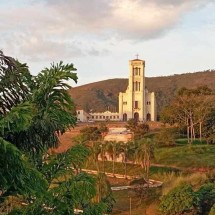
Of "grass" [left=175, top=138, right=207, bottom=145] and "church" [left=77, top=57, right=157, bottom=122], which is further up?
"church" [left=77, top=57, right=157, bottom=122]

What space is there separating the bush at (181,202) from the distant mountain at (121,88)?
313 ft

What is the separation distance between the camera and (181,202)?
24891mm

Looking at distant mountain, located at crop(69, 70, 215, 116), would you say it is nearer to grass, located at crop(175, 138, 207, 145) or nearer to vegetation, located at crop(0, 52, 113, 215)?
grass, located at crop(175, 138, 207, 145)

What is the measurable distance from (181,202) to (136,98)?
53.0 metres

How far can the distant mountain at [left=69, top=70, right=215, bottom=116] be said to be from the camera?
128375 mm

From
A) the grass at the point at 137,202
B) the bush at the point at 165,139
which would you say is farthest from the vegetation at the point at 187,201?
the bush at the point at 165,139

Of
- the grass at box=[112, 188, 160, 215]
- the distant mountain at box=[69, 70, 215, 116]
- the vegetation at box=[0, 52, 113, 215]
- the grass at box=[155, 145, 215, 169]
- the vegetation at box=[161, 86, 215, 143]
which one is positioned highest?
the distant mountain at box=[69, 70, 215, 116]

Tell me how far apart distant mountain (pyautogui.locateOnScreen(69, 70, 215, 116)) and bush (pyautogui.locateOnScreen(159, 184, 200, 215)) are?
9536cm

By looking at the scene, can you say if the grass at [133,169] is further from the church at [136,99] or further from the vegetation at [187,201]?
the church at [136,99]

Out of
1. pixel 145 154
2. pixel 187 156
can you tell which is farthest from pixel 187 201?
pixel 187 156

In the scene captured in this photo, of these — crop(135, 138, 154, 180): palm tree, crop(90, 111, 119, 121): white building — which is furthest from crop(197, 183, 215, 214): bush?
crop(90, 111, 119, 121): white building

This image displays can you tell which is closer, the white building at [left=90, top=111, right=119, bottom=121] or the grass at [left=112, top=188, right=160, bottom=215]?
the grass at [left=112, top=188, right=160, bottom=215]

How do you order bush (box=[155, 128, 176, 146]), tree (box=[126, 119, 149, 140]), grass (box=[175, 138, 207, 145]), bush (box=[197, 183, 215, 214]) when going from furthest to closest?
tree (box=[126, 119, 149, 140]) → grass (box=[175, 138, 207, 145]) → bush (box=[155, 128, 176, 146]) → bush (box=[197, 183, 215, 214])

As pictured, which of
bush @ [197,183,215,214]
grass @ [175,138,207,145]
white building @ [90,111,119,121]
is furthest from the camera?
white building @ [90,111,119,121]
